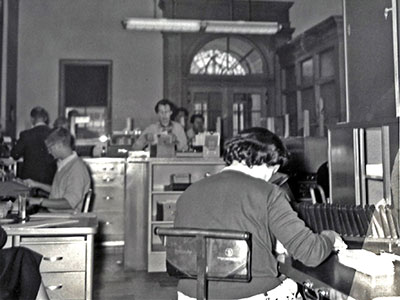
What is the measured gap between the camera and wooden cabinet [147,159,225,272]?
4.62 meters

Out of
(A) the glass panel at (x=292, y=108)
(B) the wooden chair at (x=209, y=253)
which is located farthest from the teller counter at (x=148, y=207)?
(A) the glass panel at (x=292, y=108)

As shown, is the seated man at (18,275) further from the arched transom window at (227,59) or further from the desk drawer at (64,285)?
the arched transom window at (227,59)

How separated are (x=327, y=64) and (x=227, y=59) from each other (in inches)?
79.1

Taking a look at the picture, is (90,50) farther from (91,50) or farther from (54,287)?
(54,287)

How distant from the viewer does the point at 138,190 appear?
4.80m

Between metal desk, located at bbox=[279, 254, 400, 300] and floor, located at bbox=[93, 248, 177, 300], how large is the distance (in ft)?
6.82

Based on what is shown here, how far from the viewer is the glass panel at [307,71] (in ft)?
24.8

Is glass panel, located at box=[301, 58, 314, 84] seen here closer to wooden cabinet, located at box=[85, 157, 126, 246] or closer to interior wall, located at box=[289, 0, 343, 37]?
interior wall, located at box=[289, 0, 343, 37]

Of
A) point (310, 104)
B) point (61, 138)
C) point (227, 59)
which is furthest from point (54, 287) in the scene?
point (227, 59)

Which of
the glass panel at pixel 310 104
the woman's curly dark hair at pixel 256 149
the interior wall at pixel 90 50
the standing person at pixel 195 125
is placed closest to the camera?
the woman's curly dark hair at pixel 256 149

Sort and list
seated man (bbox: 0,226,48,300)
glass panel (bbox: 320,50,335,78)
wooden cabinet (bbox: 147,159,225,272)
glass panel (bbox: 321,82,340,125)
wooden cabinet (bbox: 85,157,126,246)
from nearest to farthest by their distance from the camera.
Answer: seated man (bbox: 0,226,48,300), wooden cabinet (bbox: 147,159,225,272), wooden cabinet (bbox: 85,157,126,246), glass panel (bbox: 320,50,335,78), glass panel (bbox: 321,82,340,125)

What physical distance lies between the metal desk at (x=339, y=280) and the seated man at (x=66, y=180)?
2147 mm

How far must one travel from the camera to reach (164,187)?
16.3ft

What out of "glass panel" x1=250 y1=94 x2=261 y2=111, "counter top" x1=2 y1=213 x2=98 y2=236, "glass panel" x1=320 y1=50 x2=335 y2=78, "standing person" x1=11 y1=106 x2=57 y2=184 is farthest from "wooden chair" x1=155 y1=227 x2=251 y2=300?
"glass panel" x1=250 y1=94 x2=261 y2=111
